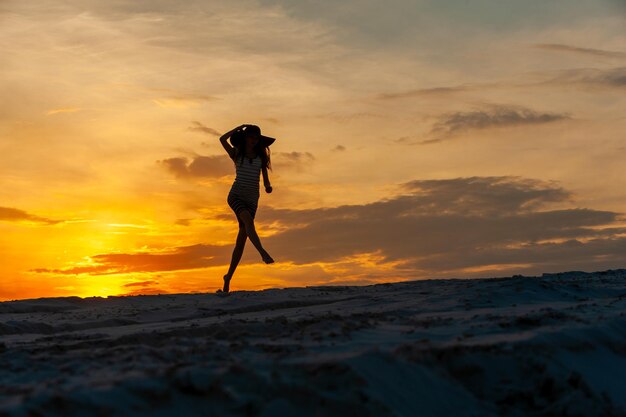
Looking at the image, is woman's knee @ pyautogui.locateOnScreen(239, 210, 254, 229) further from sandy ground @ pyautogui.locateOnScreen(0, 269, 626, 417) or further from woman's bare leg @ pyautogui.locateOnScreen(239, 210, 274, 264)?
sandy ground @ pyautogui.locateOnScreen(0, 269, 626, 417)

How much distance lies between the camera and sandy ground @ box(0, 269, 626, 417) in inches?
145

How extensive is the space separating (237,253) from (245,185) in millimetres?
924

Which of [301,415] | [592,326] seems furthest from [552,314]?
[301,415]

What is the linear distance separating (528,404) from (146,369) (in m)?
1.96

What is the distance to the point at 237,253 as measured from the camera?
10.5 meters

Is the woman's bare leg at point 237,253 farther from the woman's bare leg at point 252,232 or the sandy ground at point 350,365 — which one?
the sandy ground at point 350,365

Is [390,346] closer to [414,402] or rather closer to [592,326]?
[414,402]

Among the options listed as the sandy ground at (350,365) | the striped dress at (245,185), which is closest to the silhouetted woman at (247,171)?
the striped dress at (245,185)

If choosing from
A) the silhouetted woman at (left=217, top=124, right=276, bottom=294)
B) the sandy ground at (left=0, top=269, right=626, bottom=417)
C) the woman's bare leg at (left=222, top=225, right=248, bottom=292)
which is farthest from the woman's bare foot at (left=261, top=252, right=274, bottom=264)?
the sandy ground at (left=0, top=269, right=626, bottom=417)

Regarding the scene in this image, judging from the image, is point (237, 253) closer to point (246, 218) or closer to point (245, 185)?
point (246, 218)

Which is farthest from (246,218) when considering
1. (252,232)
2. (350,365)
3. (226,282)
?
(350,365)

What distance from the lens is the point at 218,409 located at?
362 cm

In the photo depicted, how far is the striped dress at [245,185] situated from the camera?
33.6 feet

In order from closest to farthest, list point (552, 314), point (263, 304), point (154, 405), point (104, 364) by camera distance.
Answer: point (154, 405) < point (104, 364) < point (552, 314) < point (263, 304)
